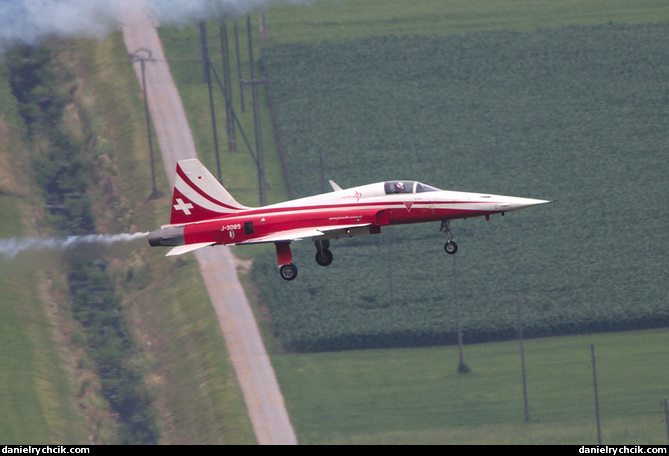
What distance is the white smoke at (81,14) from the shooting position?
279 feet

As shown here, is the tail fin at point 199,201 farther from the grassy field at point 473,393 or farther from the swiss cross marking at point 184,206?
the grassy field at point 473,393

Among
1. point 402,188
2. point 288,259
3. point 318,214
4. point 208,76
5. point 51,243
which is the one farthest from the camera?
point 208,76

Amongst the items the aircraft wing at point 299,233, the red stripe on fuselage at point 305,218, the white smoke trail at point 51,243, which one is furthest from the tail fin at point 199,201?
the white smoke trail at point 51,243

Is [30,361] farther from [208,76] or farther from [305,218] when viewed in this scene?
→ [208,76]

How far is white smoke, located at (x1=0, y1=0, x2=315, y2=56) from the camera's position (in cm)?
8519

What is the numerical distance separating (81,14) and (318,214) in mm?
49346

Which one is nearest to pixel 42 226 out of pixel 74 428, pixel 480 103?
pixel 74 428

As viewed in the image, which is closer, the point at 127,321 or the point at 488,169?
the point at 127,321

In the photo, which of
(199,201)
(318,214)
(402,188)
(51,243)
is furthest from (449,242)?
(51,243)

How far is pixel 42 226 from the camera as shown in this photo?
9694 centimetres

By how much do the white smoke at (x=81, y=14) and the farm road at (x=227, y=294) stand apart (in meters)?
1.90

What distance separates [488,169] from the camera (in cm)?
10738

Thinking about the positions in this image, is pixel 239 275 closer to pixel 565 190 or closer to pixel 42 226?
pixel 42 226

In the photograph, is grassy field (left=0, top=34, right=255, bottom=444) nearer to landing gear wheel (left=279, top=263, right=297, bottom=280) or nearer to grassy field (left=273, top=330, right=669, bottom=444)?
grassy field (left=273, top=330, right=669, bottom=444)
